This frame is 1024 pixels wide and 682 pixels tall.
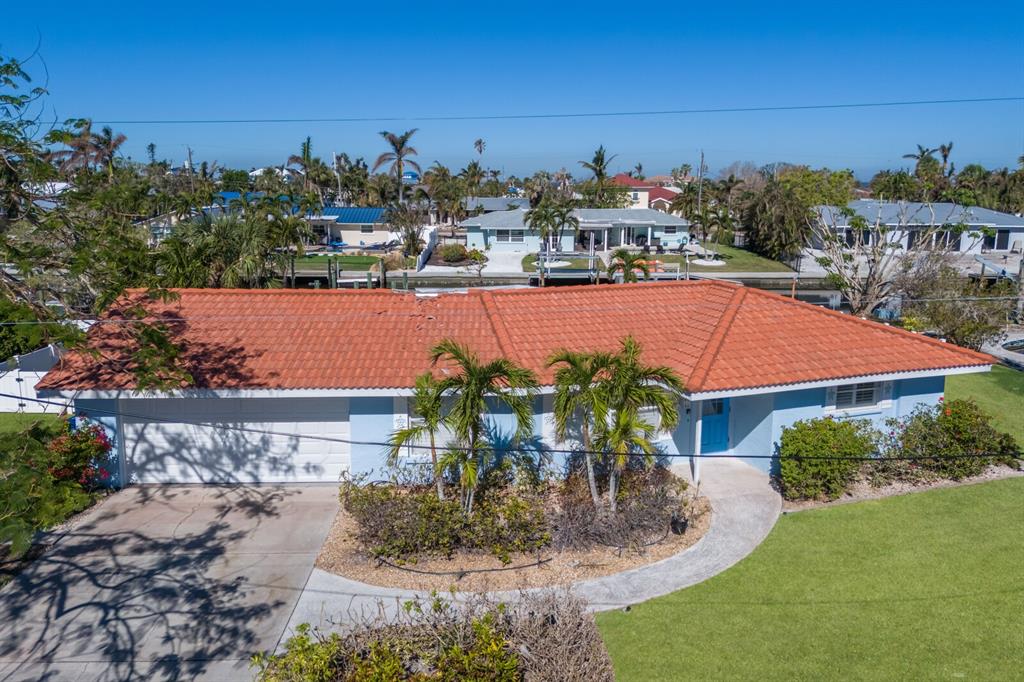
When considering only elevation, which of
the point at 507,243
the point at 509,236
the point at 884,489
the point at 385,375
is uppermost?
the point at 509,236

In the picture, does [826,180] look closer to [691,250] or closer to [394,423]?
[691,250]

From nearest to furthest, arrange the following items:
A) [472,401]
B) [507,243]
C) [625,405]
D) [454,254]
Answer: [472,401], [625,405], [454,254], [507,243]

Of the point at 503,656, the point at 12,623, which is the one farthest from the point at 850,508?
the point at 12,623

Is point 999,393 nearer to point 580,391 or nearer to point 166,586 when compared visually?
point 580,391

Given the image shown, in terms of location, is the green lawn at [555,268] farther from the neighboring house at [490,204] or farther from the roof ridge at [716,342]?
the roof ridge at [716,342]

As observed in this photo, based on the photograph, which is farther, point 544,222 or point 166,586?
point 544,222

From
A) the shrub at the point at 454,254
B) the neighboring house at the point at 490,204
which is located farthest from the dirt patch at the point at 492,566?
the neighboring house at the point at 490,204

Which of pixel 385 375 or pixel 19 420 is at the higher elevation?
pixel 385 375

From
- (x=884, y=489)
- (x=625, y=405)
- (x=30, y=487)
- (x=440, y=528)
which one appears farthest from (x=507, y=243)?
(x=30, y=487)
